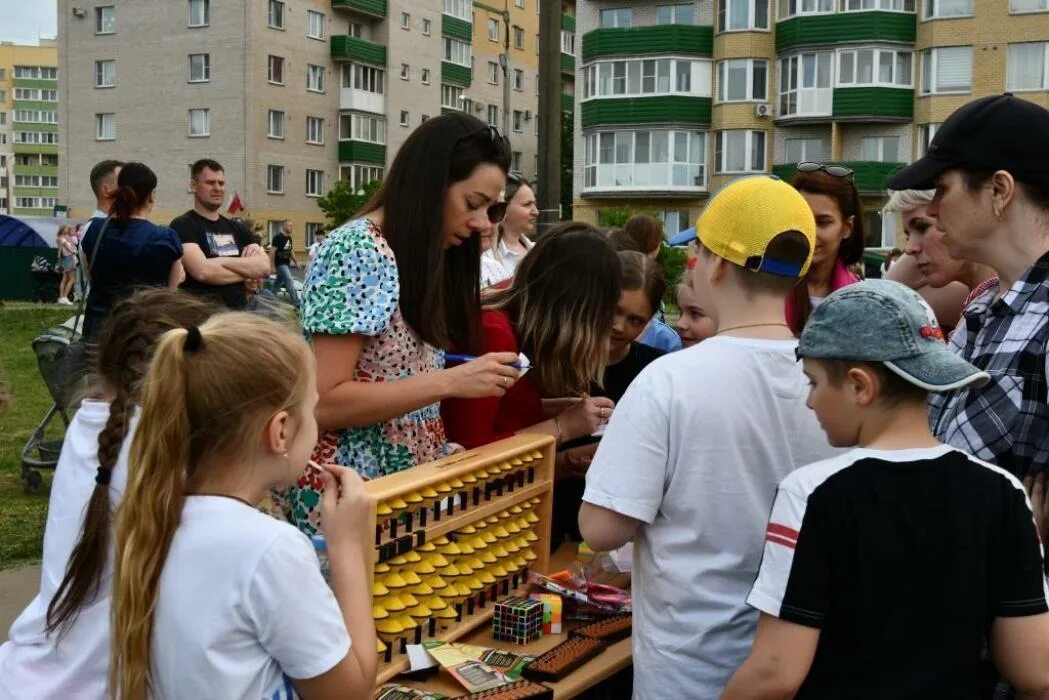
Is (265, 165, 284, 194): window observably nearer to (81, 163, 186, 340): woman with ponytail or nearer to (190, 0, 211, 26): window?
(190, 0, 211, 26): window

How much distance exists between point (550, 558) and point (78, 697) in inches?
75.7

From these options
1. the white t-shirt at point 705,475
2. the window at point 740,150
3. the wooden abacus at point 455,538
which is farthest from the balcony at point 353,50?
the white t-shirt at point 705,475

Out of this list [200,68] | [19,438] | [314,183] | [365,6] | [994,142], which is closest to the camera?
[994,142]

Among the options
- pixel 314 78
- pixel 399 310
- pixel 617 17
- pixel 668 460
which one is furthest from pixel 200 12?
pixel 668 460

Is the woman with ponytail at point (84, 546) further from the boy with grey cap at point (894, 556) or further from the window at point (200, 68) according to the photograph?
the window at point (200, 68)

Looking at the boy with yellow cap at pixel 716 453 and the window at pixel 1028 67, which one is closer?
the boy with yellow cap at pixel 716 453

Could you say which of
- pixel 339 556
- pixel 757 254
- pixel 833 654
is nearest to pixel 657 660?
pixel 833 654

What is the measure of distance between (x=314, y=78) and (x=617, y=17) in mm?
13545

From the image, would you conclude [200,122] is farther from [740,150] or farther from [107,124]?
[740,150]

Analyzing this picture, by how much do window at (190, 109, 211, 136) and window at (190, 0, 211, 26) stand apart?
355 centimetres

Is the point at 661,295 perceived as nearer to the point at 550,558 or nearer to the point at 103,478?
the point at 550,558

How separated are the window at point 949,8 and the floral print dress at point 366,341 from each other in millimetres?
41400

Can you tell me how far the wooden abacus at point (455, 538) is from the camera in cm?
288

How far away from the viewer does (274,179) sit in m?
47.8
